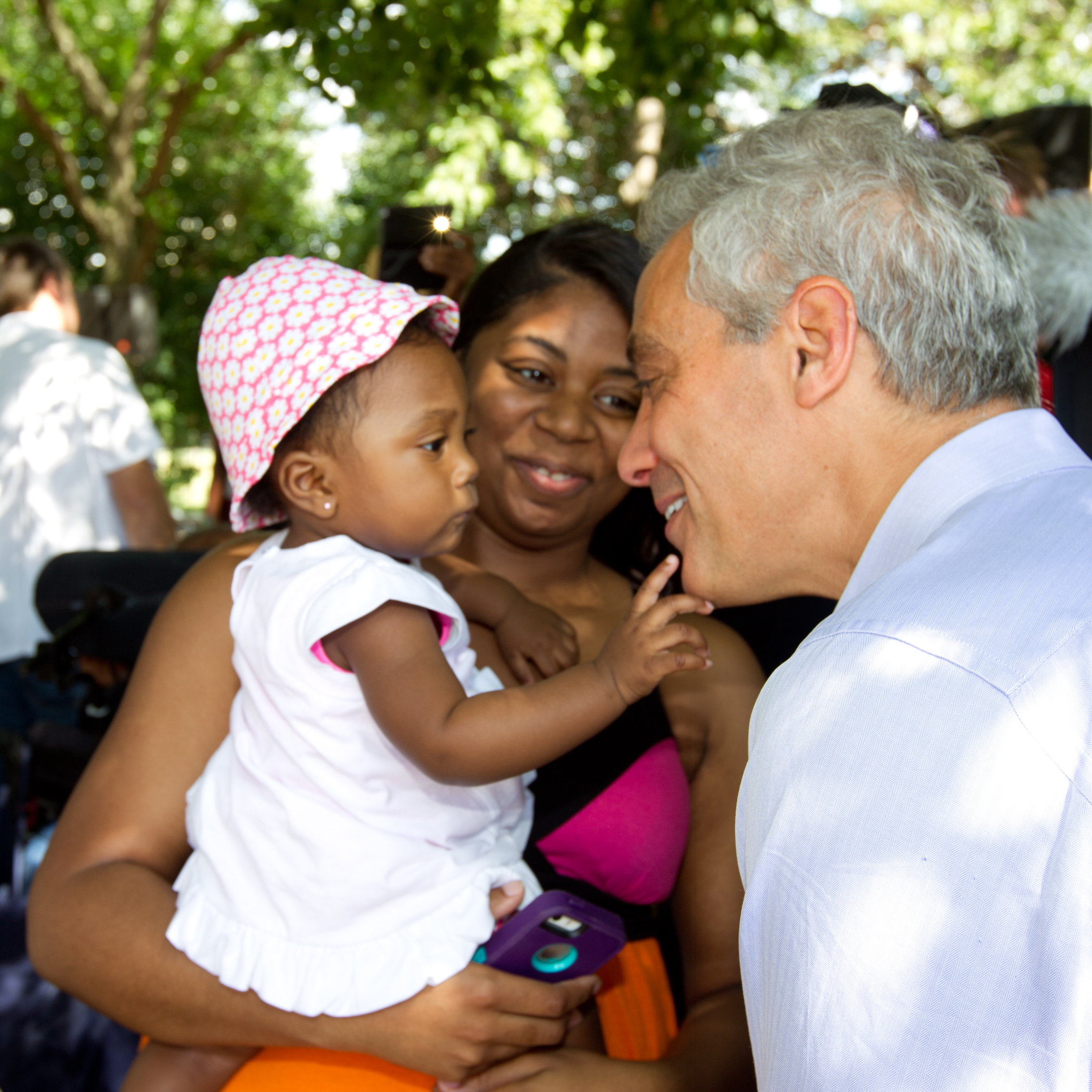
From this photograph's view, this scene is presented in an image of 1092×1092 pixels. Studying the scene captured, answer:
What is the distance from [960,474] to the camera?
133cm

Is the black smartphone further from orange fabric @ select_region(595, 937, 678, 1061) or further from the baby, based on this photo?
orange fabric @ select_region(595, 937, 678, 1061)

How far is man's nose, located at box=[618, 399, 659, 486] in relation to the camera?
186cm

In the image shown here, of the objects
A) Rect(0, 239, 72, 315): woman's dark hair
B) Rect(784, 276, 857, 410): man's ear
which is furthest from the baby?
Rect(0, 239, 72, 315): woman's dark hair

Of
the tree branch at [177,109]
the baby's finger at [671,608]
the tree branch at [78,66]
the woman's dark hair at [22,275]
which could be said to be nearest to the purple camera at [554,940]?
the baby's finger at [671,608]

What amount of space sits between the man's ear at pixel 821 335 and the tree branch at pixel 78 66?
406 inches

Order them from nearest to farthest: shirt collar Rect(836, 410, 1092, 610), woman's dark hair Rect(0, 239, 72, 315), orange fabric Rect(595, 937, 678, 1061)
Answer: shirt collar Rect(836, 410, 1092, 610), orange fabric Rect(595, 937, 678, 1061), woman's dark hair Rect(0, 239, 72, 315)

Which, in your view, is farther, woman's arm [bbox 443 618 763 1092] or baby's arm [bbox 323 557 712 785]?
woman's arm [bbox 443 618 763 1092]

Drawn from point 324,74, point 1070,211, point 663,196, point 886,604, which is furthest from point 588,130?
point 886,604

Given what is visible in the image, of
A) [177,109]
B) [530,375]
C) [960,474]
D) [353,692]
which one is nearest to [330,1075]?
[353,692]

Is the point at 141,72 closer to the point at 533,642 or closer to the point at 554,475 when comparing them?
the point at 554,475

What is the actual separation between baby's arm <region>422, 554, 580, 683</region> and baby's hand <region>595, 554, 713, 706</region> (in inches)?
18.5

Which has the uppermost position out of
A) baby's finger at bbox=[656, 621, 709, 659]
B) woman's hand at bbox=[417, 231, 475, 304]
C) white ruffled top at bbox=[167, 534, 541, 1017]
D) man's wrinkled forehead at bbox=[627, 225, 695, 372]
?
man's wrinkled forehead at bbox=[627, 225, 695, 372]

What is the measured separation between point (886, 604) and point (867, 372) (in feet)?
1.51

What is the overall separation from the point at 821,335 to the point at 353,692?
35.2 inches
